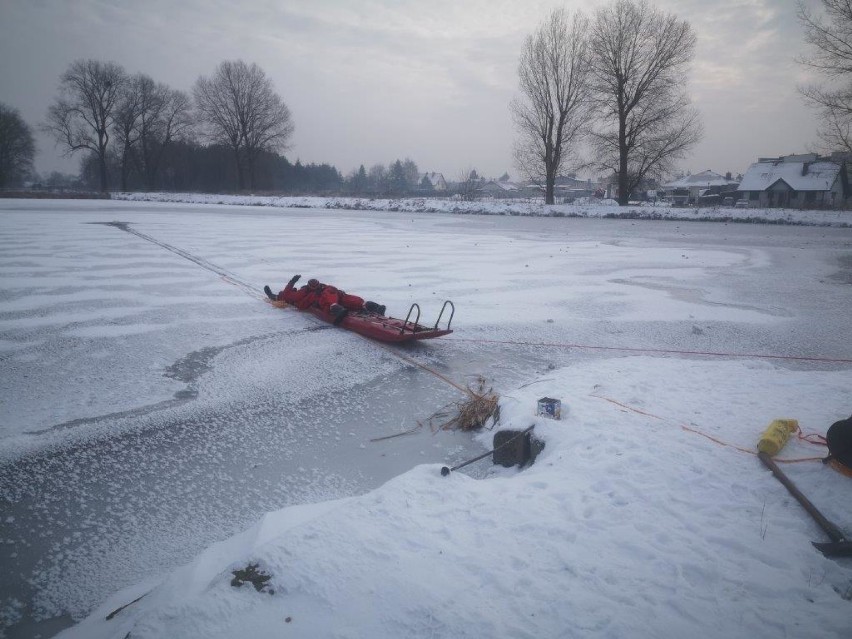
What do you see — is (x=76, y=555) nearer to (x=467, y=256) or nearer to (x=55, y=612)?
(x=55, y=612)

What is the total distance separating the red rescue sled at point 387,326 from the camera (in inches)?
196

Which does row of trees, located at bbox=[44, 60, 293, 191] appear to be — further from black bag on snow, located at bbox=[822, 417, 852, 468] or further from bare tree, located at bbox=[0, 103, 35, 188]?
black bag on snow, located at bbox=[822, 417, 852, 468]

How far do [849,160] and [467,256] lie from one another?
55.0 feet

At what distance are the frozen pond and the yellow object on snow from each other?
181 cm

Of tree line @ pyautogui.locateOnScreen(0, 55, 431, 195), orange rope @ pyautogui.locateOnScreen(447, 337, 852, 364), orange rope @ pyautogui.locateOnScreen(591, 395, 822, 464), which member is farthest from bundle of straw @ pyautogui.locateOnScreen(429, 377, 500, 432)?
tree line @ pyautogui.locateOnScreen(0, 55, 431, 195)

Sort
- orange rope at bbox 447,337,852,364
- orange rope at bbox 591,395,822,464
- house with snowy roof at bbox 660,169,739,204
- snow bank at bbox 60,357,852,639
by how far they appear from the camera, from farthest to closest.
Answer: house with snowy roof at bbox 660,169,739,204
orange rope at bbox 447,337,852,364
orange rope at bbox 591,395,822,464
snow bank at bbox 60,357,852,639

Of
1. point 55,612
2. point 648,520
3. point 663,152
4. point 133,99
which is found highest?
point 133,99

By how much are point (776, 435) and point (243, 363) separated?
4386mm

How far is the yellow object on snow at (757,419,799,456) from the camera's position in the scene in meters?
2.74

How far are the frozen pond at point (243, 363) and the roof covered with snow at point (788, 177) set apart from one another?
49740mm

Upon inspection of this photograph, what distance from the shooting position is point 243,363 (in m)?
4.67

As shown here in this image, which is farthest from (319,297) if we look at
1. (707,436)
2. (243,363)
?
(707,436)

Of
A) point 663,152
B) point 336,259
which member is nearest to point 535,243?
point 336,259

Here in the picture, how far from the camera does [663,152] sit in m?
27.4
